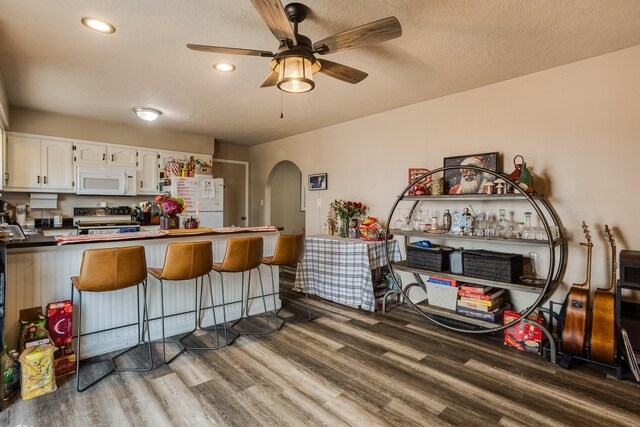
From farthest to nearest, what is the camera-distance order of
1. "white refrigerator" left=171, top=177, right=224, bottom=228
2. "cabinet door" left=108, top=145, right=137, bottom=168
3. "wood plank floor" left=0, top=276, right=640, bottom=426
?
1. "white refrigerator" left=171, top=177, right=224, bottom=228
2. "cabinet door" left=108, top=145, right=137, bottom=168
3. "wood plank floor" left=0, top=276, right=640, bottom=426

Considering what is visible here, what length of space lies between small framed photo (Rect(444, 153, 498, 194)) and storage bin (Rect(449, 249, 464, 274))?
2.05 ft

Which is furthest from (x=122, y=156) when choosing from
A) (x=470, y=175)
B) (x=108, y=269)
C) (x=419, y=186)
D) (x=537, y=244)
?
(x=537, y=244)

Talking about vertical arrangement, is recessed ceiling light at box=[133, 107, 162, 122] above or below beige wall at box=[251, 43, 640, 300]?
above

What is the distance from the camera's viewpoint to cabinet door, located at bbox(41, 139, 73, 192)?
438cm

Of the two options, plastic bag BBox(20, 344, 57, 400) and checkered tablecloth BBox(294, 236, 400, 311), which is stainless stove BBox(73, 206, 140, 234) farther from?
plastic bag BBox(20, 344, 57, 400)

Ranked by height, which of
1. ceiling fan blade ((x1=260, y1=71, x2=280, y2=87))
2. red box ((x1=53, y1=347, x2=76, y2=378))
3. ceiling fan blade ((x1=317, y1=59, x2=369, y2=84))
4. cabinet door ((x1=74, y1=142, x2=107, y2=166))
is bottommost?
red box ((x1=53, y1=347, x2=76, y2=378))

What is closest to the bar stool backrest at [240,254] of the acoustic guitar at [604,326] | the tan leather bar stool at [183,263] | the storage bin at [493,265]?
the tan leather bar stool at [183,263]

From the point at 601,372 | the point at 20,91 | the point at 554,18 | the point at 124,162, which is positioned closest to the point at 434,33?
the point at 554,18

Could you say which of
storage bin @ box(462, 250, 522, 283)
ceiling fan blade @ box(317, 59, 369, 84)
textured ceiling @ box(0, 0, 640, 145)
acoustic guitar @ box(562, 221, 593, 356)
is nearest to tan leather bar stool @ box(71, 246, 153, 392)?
textured ceiling @ box(0, 0, 640, 145)

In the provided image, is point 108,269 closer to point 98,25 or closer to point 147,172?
point 98,25

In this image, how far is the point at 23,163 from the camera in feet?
13.9

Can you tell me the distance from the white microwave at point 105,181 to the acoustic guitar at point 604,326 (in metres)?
5.61

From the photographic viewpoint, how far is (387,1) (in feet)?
6.54

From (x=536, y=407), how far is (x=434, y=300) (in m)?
1.43
